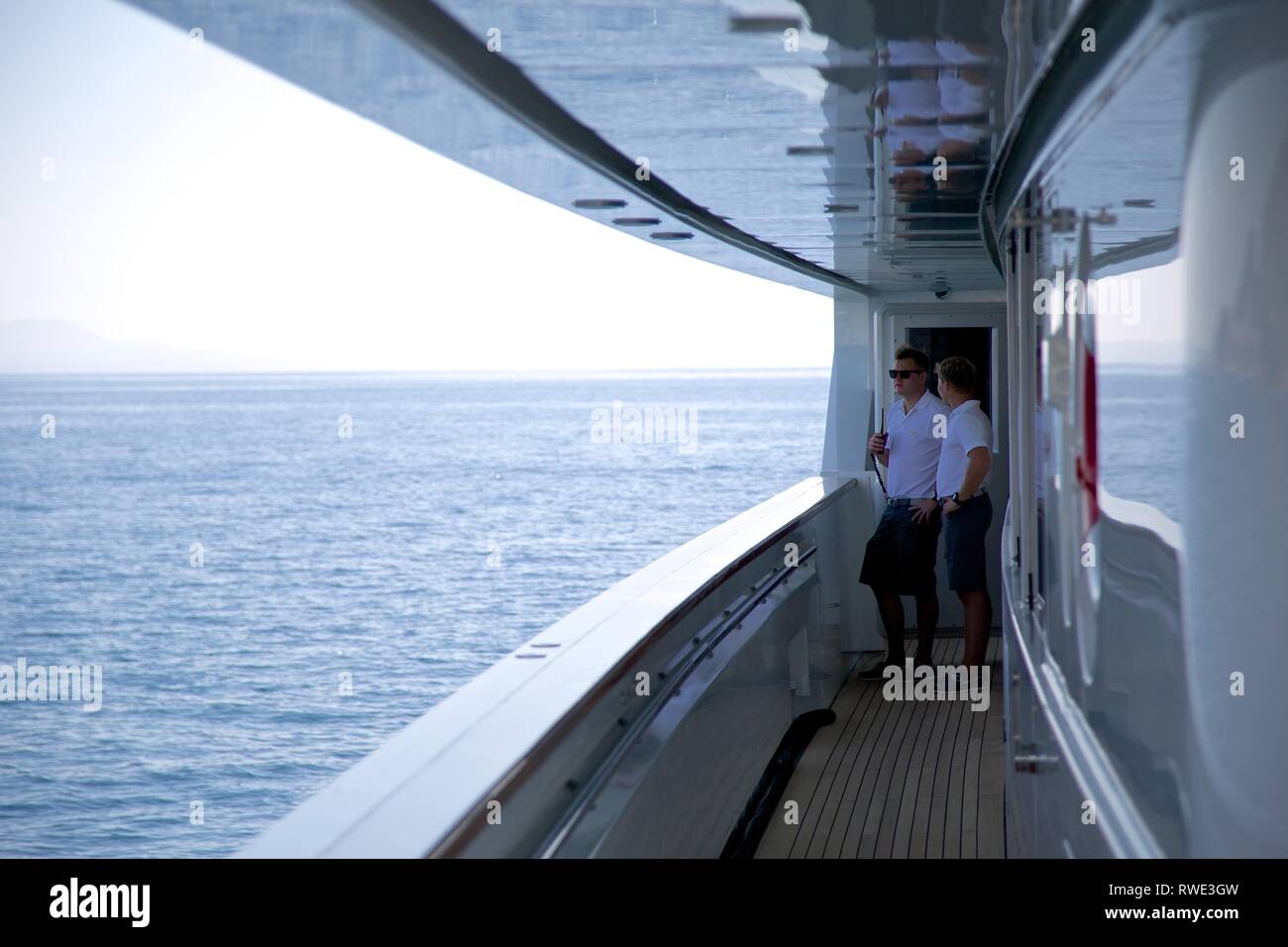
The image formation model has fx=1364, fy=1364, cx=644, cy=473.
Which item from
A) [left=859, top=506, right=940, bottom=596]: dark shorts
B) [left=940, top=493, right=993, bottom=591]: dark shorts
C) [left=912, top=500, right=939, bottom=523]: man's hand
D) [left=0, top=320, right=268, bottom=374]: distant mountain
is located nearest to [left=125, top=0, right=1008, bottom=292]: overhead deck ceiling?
[left=940, top=493, right=993, bottom=591]: dark shorts

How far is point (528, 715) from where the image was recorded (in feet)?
6.88

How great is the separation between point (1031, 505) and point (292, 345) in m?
77.0

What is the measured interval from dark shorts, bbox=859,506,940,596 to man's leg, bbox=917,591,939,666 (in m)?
0.04

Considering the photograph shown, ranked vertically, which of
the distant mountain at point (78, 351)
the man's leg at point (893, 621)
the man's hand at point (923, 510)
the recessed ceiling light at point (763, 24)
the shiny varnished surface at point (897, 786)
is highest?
the distant mountain at point (78, 351)

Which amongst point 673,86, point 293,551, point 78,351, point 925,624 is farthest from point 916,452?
point 78,351

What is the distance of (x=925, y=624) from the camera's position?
233 inches

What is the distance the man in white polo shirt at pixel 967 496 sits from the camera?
5.45 meters

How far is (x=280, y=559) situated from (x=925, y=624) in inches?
1975

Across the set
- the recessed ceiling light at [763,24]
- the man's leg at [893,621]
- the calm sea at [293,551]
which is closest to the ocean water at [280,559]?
the calm sea at [293,551]

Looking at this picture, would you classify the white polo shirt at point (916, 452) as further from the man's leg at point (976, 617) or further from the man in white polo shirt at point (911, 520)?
the man's leg at point (976, 617)

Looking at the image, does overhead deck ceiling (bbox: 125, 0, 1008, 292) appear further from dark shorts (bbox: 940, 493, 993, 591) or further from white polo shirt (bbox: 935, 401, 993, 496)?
dark shorts (bbox: 940, 493, 993, 591)

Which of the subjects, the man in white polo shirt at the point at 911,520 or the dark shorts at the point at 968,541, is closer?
the dark shorts at the point at 968,541

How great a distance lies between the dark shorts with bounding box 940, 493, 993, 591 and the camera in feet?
18.2

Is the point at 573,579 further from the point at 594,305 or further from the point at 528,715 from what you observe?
the point at 528,715
